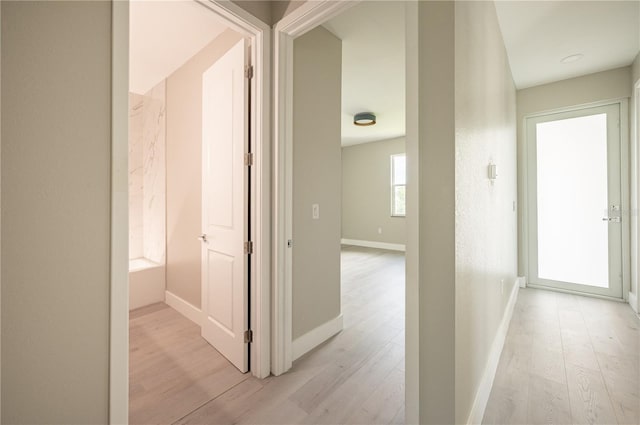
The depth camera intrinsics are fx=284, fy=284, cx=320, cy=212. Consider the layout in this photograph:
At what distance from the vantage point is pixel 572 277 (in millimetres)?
3709

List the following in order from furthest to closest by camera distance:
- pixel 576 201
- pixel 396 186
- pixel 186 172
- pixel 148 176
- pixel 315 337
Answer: pixel 396 186 < pixel 148 176 < pixel 576 201 < pixel 186 172 < pixel 315 337

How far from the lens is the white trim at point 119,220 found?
3.55 feet

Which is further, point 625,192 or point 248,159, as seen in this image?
point 625,192

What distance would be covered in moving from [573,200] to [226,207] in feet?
14.0

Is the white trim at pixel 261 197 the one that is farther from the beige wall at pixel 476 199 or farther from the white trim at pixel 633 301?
the white trim at pixel 633 301

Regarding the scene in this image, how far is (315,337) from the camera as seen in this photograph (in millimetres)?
2365

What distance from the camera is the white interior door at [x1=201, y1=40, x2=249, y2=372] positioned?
198 cm

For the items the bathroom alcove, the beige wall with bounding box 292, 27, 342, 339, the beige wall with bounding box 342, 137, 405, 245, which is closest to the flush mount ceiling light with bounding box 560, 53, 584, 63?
the beige wall with bounding box 292, 27, 342, 339

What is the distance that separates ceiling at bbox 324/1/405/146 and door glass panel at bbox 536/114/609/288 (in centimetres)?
218

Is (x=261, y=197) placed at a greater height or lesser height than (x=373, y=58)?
lesser

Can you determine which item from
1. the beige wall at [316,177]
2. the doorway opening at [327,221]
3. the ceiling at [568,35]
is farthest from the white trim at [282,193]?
the ceiling at [568,35]

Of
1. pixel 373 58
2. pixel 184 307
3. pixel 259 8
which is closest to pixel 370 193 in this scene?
pixel 373 58

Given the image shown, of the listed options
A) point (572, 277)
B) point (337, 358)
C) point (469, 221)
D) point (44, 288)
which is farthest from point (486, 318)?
point (572, 277)

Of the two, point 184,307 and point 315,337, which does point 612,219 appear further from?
point 184,307
